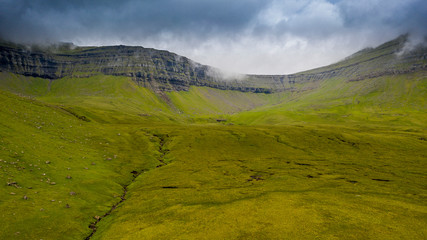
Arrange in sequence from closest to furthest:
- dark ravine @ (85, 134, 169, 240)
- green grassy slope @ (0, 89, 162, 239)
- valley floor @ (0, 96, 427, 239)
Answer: valley floor @ (0, 96, 427, 239) < green grassy slope @ (0, 89, 162, 239) < dark ravine @ (85, 134, 169, 240)

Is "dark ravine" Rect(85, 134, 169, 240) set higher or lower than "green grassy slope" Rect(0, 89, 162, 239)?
lower

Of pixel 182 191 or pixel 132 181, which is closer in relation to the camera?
pixel 182 191

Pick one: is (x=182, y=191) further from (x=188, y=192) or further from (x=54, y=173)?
(x=54, y=173)

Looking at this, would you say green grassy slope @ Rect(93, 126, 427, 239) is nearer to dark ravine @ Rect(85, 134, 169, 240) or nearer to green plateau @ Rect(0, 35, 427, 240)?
green plateau @ Rect(0, 35, 427, 240)

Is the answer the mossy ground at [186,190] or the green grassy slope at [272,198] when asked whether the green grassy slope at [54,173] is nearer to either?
the mossy ground at [186,190]

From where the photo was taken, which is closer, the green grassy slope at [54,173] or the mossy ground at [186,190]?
the mossy ground at [186,190]

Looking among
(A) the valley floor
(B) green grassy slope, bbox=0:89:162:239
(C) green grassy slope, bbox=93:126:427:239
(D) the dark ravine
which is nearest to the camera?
(C) green grassy slope, bbox=93:126:427:239

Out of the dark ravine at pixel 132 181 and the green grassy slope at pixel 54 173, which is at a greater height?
the green grassy slope at pixel 54 173

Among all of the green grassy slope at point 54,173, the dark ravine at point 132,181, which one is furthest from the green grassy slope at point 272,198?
the green grassy slope at point 54,173

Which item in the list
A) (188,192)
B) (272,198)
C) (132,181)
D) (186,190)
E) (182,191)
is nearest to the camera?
(272,198)

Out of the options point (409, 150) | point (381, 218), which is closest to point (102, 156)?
point (381, 218)

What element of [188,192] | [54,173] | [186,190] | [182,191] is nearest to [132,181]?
[54,173]

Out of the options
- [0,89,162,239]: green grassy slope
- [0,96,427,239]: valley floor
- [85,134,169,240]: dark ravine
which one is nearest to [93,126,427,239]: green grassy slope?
[0,96,427,239]: valley floor

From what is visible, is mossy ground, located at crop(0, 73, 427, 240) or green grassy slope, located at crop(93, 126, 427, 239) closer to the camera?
green grassy slope, located at crop(93, 126, 427, 239)
